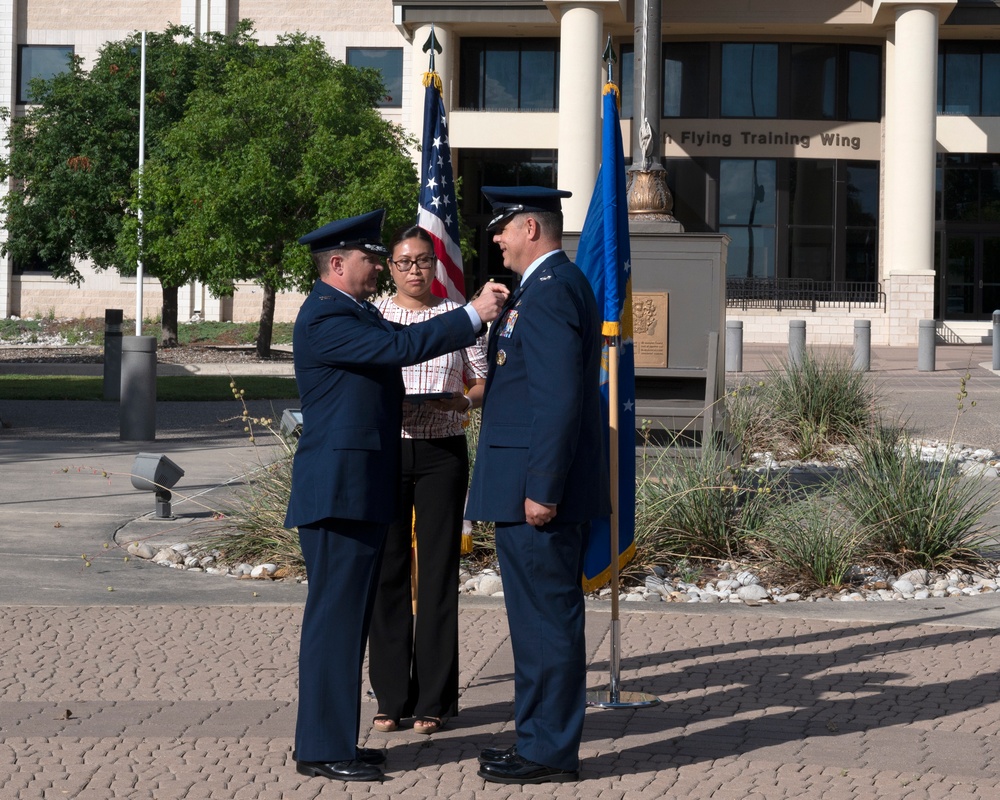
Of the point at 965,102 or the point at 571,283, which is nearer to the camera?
the point at 571,283

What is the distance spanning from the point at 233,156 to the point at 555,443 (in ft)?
84.3

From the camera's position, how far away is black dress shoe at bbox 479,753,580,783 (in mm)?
4719

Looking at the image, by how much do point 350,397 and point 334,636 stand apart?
2.68 feet

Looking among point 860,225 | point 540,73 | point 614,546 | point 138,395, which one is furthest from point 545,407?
point 540,73

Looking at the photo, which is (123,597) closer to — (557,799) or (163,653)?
(163,653)

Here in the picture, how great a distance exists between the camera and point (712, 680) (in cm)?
612

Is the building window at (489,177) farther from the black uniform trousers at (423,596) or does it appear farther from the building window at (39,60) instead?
the black uniform trousers at (423,596)

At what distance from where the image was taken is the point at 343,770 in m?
4.76

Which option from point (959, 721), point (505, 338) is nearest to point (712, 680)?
point (959, 721)

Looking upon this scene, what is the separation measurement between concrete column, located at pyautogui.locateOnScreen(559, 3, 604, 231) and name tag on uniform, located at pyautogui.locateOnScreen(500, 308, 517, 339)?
110 feet

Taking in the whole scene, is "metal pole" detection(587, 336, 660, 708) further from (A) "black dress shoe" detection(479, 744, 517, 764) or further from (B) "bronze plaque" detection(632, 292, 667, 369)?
(B) "bronze plaque" detection(632, 292, 667, 369)

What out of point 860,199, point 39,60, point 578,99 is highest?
point 39,60

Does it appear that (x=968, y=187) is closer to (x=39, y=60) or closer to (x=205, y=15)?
(x=205, y=15)

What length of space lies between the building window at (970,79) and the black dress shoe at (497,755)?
1602 inches
